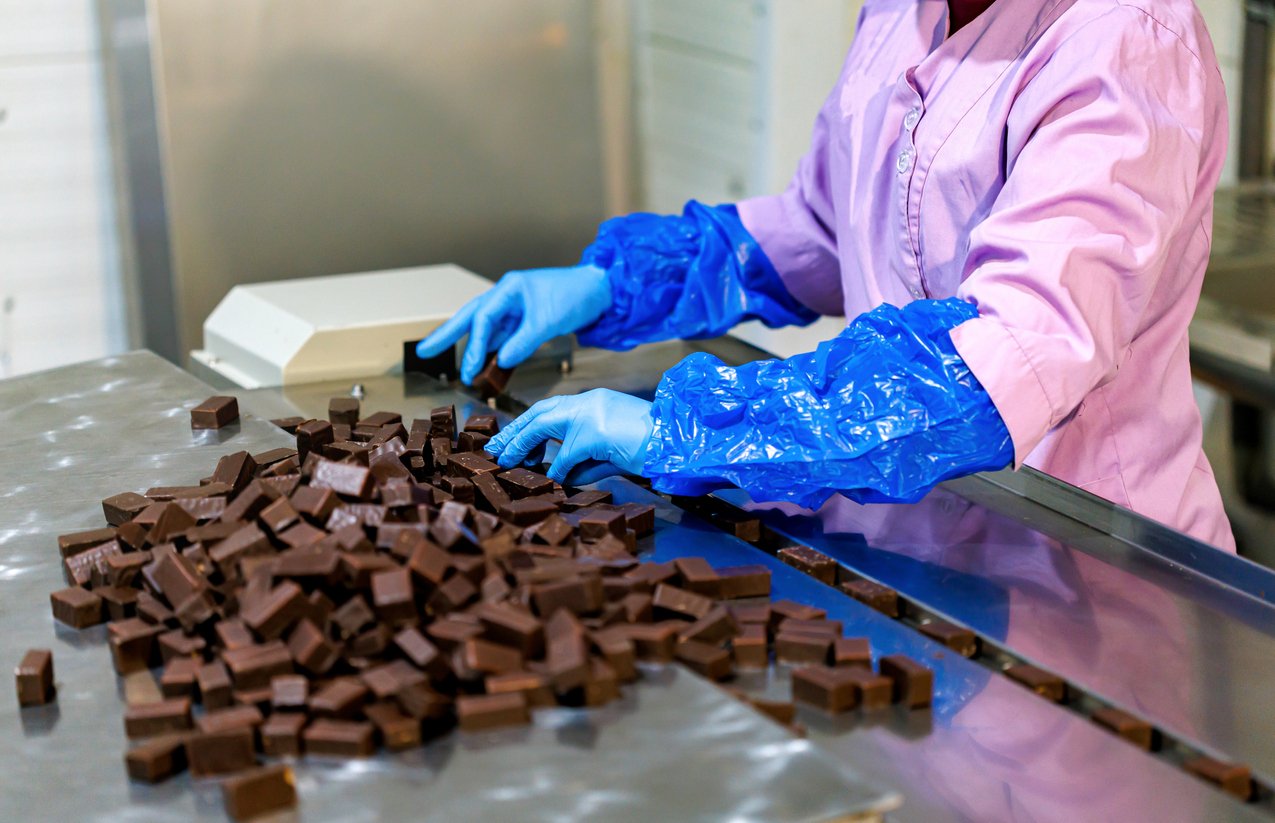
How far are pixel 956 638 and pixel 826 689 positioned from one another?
0.69 feet

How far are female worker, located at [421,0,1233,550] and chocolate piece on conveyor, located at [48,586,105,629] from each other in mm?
544

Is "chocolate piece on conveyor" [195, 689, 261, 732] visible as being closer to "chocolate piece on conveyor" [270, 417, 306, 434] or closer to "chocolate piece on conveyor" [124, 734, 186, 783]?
"chocolate piece on conveyor" [124, 734, 186, 783]

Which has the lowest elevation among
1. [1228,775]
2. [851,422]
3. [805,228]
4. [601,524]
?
[1228,775]

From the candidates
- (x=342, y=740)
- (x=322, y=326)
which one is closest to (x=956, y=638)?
(x=342, y=740)

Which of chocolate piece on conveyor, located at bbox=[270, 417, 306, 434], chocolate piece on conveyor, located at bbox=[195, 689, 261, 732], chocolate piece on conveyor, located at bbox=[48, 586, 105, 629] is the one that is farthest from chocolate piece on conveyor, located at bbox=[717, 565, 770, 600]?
chocolate piece on conveyor, located at bbox=[270, 417, 306, 434]

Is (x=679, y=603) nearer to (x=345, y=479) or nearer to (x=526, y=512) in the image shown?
(x=526, y=512)

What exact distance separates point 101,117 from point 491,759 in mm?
2446

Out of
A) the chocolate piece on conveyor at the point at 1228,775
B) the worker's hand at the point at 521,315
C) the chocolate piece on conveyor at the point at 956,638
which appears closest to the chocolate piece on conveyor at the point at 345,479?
the chocolate piece on conveyor at the point at 956,638

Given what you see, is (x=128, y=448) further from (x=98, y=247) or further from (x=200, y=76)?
(x=98, y=247)

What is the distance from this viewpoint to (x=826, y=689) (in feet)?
3.81

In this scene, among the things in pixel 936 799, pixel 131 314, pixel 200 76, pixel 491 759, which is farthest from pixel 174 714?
pixel 131 314

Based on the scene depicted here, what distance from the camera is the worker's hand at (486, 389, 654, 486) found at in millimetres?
1575

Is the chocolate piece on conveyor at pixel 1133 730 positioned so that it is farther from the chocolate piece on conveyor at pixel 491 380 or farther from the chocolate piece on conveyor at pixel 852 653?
the chocolate piece on conveyor at pixel 491 380

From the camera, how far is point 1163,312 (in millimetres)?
1694
